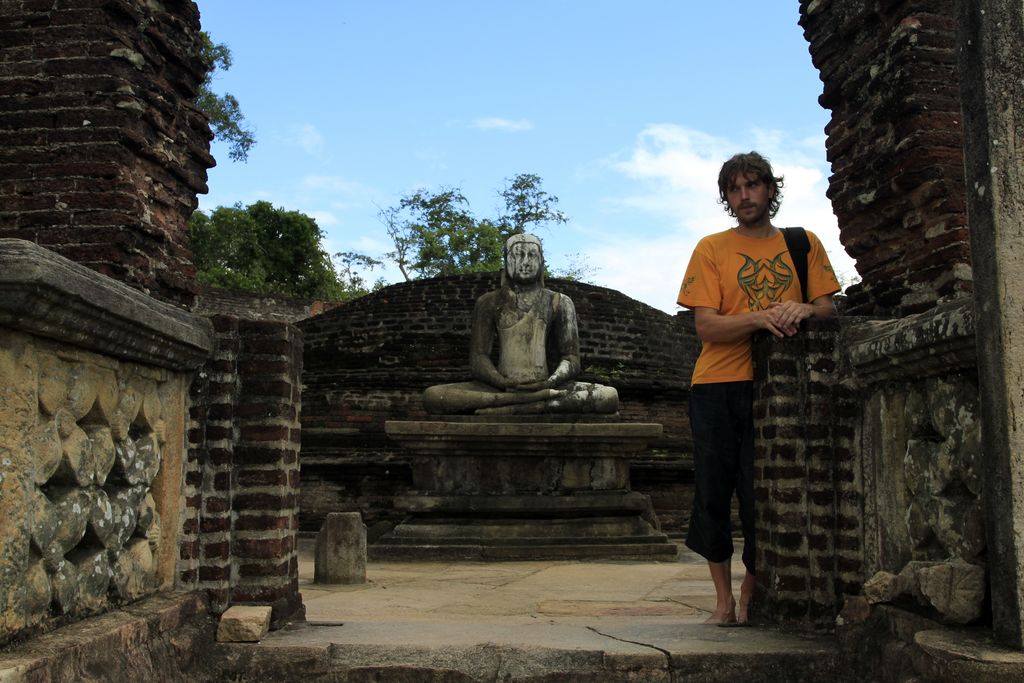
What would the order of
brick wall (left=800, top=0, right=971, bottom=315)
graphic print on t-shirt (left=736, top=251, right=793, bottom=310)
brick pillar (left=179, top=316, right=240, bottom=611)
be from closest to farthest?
brick pillar (left=179, top=316, right=240, bottom=611) < graphic print on t-shirt (left=736, top=251, right=793, bottom=310) < brick wall (left=800, top=0, right=971, bottom=315)

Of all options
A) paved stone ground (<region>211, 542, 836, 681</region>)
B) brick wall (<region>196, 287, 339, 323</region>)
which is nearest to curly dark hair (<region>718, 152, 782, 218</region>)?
paved stone ground (<region>211, 542, 836, 681</region>)

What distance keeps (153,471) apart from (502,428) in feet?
16.2

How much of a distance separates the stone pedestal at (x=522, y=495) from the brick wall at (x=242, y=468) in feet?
13.3

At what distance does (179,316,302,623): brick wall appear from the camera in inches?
137

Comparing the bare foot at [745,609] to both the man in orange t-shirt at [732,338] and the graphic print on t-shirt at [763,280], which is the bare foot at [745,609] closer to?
the man in orange t-shirt at [732,338]

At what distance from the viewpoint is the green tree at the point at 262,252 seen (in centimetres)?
3022

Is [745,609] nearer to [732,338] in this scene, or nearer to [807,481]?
[807,481]

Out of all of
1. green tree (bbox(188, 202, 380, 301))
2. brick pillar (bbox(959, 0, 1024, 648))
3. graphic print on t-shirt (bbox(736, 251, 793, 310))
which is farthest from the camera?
green tree (bbox(188, 202, 380, 301))

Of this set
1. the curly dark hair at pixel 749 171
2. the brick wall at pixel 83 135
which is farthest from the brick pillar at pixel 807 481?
the brick wall at pixel 83 135

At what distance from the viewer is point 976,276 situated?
8.37 feet

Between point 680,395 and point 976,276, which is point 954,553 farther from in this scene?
point 680,395

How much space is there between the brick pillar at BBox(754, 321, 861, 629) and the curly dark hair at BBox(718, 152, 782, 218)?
1.97 feet

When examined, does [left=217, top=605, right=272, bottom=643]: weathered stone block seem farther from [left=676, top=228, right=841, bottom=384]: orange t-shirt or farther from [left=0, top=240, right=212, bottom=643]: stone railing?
[left=676, top=228, right=841, bottom=384]: orange t-shirt

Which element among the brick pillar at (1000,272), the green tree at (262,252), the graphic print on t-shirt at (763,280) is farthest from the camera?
the green tree at (262,252)
